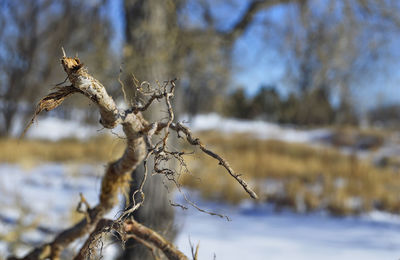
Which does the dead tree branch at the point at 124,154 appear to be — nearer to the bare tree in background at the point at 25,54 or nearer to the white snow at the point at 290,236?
the white snow at the point at 290,236

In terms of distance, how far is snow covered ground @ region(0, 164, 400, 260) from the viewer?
8.40 ft

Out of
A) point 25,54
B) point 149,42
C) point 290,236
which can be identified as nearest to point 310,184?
point 290,236

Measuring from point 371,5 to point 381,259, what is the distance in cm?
259

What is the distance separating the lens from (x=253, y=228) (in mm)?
3430

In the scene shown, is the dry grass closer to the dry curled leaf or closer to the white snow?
the white snow

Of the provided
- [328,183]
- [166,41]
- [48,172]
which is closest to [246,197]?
[328,183]

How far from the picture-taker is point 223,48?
4.04 m

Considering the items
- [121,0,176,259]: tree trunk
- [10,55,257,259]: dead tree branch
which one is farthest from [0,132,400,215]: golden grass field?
[10,55,257,259]: dead tree branch

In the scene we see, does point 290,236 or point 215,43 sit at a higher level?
point 215,43

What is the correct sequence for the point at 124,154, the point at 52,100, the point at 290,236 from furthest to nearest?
1. the point at 290,236
2. the point at 124,154
3. the point at 52,100

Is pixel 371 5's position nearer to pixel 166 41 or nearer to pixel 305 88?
pixel 305 88

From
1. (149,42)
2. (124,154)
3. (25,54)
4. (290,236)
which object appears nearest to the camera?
(124,154)

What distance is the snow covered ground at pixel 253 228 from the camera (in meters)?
2.56

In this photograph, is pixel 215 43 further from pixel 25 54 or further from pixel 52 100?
pixel 25 54
